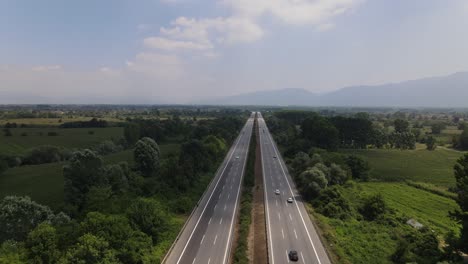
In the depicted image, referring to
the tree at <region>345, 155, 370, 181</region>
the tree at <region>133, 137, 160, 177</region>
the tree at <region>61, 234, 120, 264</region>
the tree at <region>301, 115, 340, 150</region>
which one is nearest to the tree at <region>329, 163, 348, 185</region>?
the tree at <region>345, 155, 370, 181</region>

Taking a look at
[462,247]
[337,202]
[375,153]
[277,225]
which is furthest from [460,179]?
[375,153]

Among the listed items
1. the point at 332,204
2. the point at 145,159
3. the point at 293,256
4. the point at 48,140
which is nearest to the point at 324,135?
the point at 332,204

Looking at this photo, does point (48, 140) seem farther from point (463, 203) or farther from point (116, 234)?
point (463, 203)

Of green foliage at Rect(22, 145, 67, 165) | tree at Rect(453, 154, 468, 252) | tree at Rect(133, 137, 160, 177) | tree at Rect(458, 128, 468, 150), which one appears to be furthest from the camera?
tree at Rect(458, 128, 468, 150)

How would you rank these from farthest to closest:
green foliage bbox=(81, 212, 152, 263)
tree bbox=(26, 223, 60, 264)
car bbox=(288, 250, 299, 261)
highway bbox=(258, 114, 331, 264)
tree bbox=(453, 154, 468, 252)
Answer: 1. highway bbox=(258, 114, 331, 264)
2. car bbox=(288, 250, 299, 261)
3. tree bbox=(453, 154, 468, 252)
4. green foliage bbox=(81, 212, 152, 263)
5. tree bbox=(26, 223, 60, 264)

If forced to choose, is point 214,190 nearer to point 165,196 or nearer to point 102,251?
point 165,196

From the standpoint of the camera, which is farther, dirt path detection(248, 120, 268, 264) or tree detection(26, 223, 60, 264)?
dirt path detection(248, 120, 268, 264)

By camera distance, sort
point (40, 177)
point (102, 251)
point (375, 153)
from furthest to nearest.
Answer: point (375, 153)
point (40, 177)
point (102, 251)

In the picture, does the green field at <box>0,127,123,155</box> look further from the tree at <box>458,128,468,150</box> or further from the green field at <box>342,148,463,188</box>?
the tree at <box>458,128,468,150</box>

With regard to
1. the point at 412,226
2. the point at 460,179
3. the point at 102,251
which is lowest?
the point at 412,226
